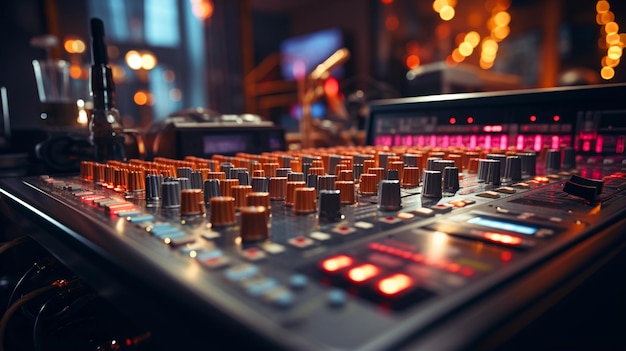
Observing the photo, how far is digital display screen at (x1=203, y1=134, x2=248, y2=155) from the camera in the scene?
1345 millimetres

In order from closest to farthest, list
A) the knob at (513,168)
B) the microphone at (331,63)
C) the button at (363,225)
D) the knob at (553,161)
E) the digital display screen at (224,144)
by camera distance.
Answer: the button at (363,225)
the knob at (513,168)
the knob at (553,161)
the digital display screen at (224,144)
the microphone at (331,63)

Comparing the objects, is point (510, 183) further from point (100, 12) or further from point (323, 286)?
point (100, 12)

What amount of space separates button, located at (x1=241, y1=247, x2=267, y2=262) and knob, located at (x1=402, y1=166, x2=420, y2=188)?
0.44 m

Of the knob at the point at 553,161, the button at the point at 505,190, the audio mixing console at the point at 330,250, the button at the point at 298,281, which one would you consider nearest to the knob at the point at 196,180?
the audio mixing console at the point at 330,250

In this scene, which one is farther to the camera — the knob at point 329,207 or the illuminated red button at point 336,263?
the knob at point 329,207

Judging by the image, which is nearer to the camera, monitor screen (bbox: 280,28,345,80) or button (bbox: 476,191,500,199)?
button (bbox: 476,191,500,199)

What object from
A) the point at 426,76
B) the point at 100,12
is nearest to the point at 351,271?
the point at 426,76

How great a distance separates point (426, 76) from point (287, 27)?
211 inches

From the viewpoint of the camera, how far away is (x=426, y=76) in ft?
6.73

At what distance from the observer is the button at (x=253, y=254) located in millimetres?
395

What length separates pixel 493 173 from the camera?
801 millimetres

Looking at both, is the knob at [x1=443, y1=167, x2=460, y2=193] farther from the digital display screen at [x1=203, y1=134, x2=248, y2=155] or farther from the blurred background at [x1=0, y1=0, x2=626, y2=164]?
the blurred background at [x1=0, y1=0, x2=626, y2=164]

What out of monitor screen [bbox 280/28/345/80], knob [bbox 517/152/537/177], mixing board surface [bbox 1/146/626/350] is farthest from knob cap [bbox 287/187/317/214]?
monitor screen [bbox 280/28/345/80]

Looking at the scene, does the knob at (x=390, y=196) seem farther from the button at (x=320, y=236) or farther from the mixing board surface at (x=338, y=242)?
the button at (x=320, y=236)
